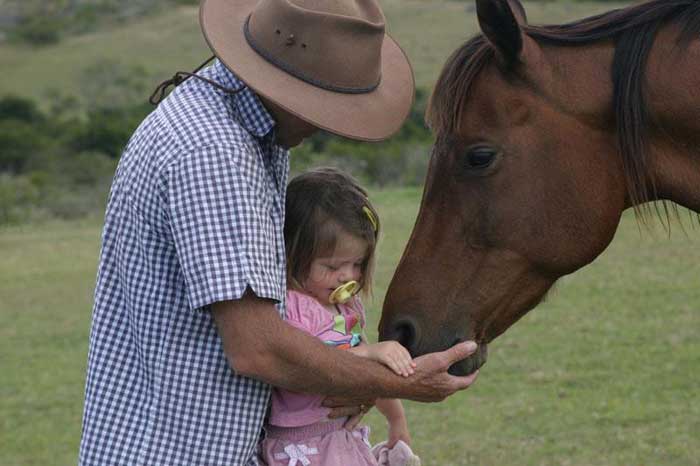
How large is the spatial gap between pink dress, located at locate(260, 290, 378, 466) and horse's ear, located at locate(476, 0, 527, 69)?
2.72ft

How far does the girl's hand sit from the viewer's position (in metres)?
2.61

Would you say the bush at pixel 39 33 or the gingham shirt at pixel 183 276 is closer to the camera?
the gingham shirt at pixel 183 276

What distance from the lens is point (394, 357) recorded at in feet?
8.59

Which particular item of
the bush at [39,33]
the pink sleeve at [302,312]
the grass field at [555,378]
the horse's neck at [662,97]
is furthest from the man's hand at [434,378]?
the bush at [39,33]

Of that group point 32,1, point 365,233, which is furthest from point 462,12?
point 365,233

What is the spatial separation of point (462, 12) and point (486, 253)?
48.9 m

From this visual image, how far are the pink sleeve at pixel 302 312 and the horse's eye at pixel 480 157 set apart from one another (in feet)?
1.86

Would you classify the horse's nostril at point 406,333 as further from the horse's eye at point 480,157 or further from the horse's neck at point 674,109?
the horse's neck at point 674,109

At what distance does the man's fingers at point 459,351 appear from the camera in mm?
2686

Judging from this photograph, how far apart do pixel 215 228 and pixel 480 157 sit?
79 centimetres

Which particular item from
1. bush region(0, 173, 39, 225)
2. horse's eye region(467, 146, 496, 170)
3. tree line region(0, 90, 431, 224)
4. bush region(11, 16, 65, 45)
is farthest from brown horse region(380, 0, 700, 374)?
bush region(11, 16, 65, 45)

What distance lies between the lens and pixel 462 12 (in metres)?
50.4

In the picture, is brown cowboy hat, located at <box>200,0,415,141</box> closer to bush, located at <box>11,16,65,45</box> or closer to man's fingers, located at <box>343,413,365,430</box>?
man's fingers, located at <box>343,413,365,430</box>

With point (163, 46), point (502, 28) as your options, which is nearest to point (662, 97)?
point (502, 28)
